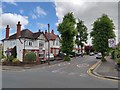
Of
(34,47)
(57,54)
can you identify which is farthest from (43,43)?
(57,54)

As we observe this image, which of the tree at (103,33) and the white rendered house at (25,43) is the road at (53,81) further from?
the white rendered house at (25,43)

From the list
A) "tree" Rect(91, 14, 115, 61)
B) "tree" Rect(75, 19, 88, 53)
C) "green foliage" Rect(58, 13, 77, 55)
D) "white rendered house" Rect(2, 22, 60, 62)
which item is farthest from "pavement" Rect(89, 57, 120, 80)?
"tree" Rect(75, 19, 88, 53)

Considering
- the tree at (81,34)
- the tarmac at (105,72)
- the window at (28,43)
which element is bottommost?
the tarmac at (105,72)

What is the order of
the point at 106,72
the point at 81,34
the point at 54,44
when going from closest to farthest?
1. the point at 106,72
2. the point at 54,44
3. the point at 81,34

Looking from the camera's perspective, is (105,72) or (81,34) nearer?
(105,72)

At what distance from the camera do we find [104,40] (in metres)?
41.4

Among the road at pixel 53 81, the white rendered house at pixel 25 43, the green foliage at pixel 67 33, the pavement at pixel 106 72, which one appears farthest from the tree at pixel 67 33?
the road at pixel 53 81

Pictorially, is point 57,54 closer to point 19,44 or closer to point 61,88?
point 19,44

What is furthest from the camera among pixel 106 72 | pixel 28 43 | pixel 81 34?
pixel 81 34

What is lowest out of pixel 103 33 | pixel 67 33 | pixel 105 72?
pixel 105 72

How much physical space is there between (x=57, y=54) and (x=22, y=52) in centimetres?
2030

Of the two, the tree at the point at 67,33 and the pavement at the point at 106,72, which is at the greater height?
the tree at the point at 67,33

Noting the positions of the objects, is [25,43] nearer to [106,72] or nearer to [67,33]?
[67,33]

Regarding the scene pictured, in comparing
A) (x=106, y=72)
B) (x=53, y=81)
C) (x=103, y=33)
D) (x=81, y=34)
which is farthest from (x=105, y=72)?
(x=81, y=34)
